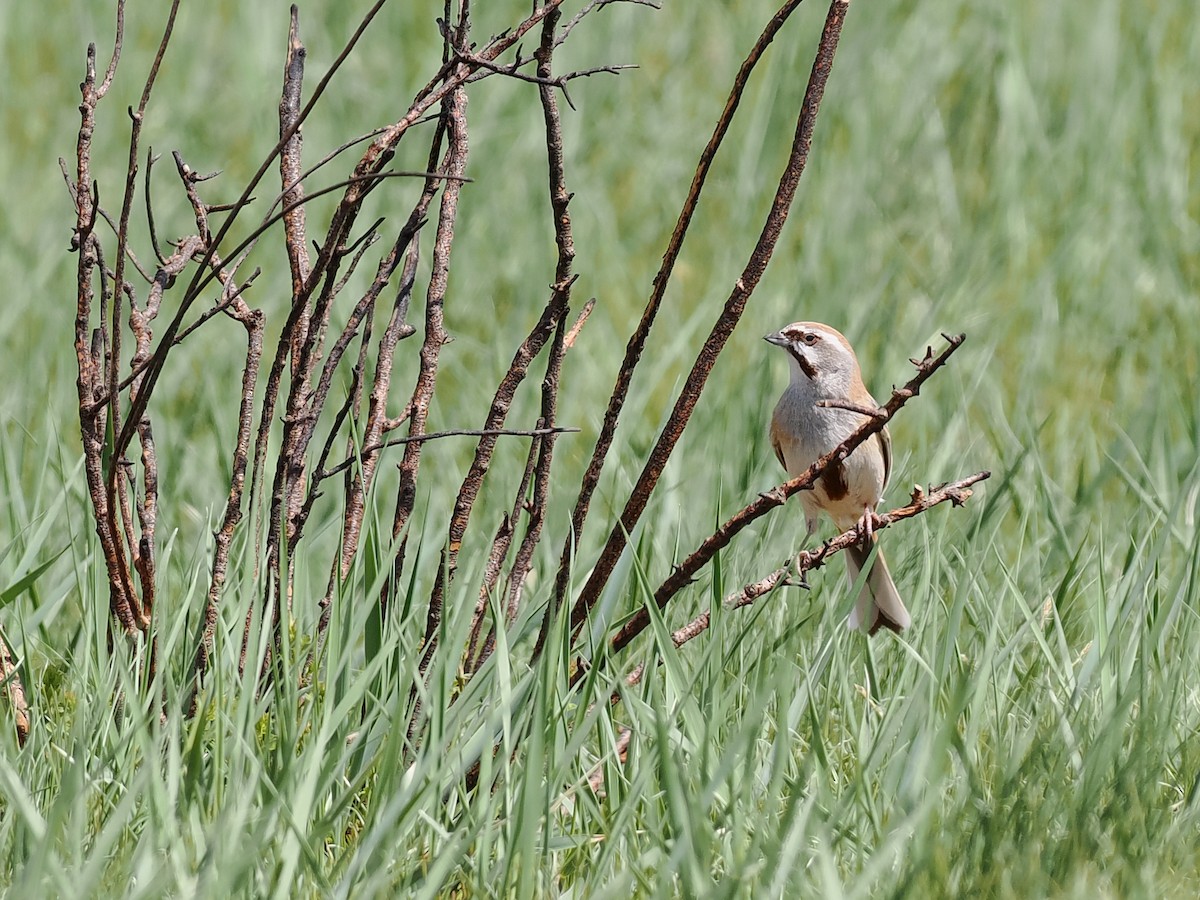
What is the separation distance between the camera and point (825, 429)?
3.57m

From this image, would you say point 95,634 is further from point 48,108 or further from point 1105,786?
point 48,108

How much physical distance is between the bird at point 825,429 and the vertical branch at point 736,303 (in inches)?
44.8

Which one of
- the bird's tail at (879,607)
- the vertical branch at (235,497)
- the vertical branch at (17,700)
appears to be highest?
the vertical branch at (235,497)

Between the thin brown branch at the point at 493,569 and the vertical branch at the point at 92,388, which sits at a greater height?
the vertical branch at the point at 92,388

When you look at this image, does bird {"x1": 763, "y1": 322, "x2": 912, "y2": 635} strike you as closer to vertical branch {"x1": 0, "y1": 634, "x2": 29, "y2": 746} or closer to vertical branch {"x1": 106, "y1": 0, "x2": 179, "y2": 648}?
vertical branch {"x1": 106, "y1": 0, "x2": 179, "y2": 648}

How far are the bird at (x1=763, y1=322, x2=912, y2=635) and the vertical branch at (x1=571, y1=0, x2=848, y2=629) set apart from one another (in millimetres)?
1137

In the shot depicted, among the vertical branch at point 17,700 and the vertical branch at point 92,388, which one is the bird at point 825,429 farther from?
the vertical branch at point 17,700

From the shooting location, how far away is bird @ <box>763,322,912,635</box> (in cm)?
358

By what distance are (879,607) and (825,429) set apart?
64cm

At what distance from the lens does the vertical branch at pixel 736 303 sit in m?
2.31

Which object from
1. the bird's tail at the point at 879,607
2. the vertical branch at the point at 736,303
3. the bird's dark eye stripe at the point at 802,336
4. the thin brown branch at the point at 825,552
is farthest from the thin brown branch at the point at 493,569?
the bird's dark eye stripe at the point at 802,336

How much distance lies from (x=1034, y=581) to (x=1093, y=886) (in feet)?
4.85

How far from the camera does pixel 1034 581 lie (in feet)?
11.3

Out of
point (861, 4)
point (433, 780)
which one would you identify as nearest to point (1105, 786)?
point (433, 780)
